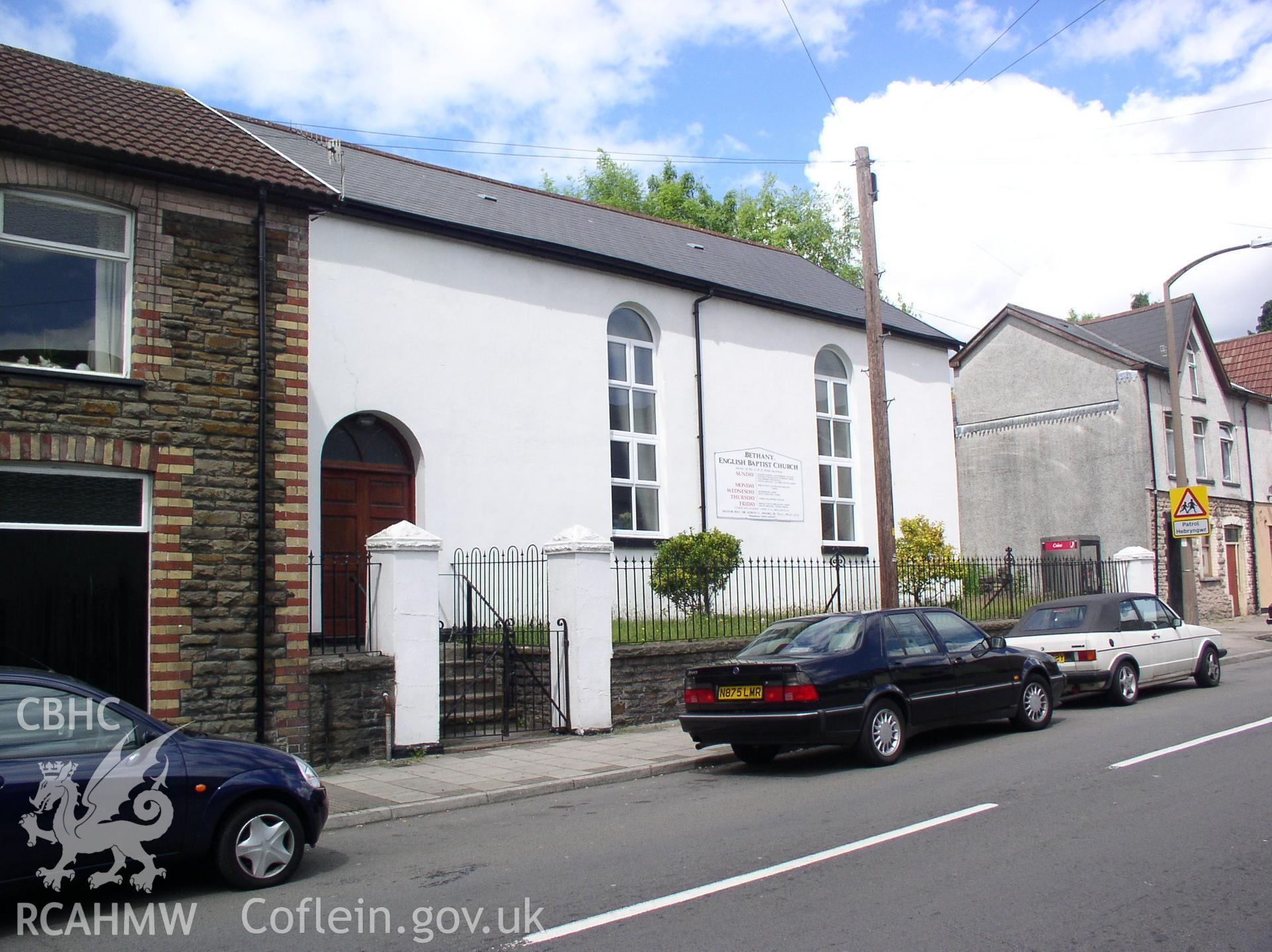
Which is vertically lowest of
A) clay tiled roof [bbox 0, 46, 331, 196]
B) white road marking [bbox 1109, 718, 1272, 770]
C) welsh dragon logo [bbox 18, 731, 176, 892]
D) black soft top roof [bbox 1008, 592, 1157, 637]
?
white road marking [bbox 1109, 718, 1272, 770]

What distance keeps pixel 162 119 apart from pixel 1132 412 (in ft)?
79.3

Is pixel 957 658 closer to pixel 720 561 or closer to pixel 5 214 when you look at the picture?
pixel 720 561

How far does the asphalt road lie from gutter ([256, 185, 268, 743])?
2571mm

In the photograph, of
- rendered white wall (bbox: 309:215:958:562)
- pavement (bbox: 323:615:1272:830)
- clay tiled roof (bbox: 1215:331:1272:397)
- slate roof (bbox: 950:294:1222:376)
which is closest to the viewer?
pavement (bbox: 323:615:1272:830)

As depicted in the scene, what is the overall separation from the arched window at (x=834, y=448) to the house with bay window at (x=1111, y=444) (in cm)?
744

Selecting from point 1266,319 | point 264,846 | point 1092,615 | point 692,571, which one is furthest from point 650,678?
point 1266,319

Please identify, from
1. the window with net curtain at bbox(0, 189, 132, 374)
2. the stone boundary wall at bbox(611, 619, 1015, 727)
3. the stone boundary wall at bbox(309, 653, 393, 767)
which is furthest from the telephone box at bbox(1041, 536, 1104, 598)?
the window with net curtain at bbox(0, 189, 132, 374)

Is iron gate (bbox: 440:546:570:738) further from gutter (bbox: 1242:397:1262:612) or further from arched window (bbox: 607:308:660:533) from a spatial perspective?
gutter (bbox: 1242:397:1262:612)

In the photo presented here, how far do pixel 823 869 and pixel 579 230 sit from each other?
15.4 metres

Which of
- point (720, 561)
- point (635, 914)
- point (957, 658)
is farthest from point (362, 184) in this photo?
point (635, 914)

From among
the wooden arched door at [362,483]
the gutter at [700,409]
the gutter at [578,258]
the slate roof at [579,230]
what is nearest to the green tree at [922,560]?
the gutter at [700,409]

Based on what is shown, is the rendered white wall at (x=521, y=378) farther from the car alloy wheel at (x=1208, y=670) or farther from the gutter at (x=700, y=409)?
the car alloy wheel at (x=1208, y=670)

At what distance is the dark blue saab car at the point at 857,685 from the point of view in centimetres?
981

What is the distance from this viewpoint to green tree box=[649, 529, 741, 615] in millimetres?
16547
